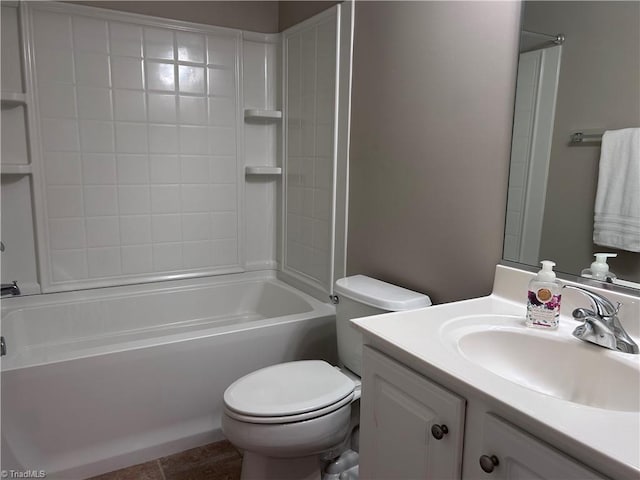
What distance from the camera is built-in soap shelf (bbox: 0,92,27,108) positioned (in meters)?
2.23

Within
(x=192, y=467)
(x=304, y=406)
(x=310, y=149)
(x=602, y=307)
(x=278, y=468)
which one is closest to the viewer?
(x=602, y=307)

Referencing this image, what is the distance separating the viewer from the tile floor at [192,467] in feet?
6.26

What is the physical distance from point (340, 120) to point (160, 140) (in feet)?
3.53

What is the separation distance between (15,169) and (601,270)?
8.18ft

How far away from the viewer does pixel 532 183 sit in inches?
55.4

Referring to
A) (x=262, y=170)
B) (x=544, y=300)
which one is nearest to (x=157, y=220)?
(x=262, y=170)

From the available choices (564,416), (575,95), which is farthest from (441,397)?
(575,95)

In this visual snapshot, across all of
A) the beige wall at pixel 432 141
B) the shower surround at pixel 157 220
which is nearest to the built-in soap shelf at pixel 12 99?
the shower surround at pixel 157 220

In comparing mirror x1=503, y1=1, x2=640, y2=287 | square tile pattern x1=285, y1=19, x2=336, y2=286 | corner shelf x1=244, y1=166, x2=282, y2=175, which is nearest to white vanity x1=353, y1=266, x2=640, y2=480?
mirror x1=503, y1=1, x2=640, y2=287

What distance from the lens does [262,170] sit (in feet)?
9.37

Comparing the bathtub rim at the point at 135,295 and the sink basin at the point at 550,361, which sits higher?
the sink basin at the point at 550,361

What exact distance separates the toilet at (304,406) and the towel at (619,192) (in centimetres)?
68

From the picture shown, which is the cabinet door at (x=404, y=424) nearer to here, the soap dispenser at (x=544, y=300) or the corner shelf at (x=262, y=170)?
the soap dispenser at (x=544, y=300)

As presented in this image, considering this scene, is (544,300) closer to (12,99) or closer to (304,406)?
(304,406)
